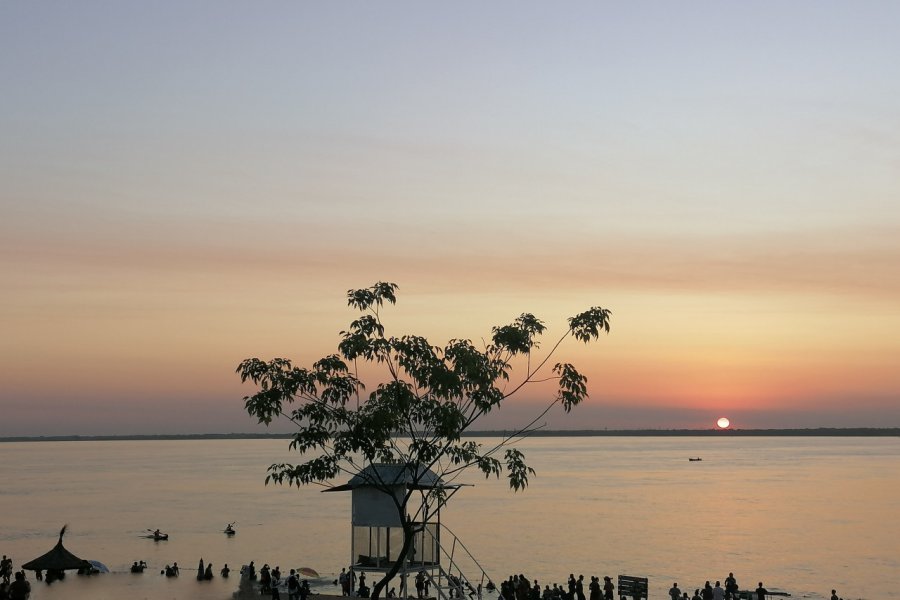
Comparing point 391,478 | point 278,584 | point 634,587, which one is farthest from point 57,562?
point 634,587

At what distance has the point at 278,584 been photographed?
49.5 m

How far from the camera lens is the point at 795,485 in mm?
168375

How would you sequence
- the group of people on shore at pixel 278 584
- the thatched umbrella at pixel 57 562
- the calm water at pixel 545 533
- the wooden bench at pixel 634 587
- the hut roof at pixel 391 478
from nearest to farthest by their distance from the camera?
the hut roof at pixel 391 478, the thatched umbrella at pixel 57 562, the group of people on shore at pixel 278 584, the wooden bench at pixel 634 587, the calm water at pixel 545 533

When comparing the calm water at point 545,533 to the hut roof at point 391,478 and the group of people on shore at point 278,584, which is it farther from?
the hut roof at point 391,478

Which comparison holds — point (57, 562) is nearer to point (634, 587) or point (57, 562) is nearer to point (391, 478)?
point (391, 478)

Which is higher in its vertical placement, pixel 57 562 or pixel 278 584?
pixel 57 562

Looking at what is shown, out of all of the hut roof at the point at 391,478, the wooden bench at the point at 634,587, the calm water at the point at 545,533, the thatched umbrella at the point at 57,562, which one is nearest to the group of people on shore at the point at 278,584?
the calm water at the point at 545,533

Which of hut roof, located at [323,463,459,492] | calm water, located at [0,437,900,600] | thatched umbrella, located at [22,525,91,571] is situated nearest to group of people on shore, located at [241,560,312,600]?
calm water, located at [0,437,900,600]

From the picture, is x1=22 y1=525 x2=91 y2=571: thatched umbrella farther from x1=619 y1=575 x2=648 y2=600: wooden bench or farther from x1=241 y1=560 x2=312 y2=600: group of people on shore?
x1=619 y1=575 x2=648 y2=600: wooden bench

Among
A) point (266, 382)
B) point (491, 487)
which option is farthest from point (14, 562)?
point (491, 487)

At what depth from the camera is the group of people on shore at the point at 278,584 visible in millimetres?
39031

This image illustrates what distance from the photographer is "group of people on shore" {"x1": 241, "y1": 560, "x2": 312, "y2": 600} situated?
39.0 meters

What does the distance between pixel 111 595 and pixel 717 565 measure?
4324 centimetres

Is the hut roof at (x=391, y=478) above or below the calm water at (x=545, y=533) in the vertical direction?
above
